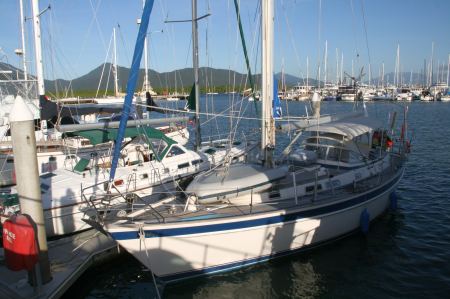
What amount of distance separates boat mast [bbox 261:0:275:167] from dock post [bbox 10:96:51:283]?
618 centimetres

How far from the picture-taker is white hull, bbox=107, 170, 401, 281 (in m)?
8.74

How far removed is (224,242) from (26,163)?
4.84m

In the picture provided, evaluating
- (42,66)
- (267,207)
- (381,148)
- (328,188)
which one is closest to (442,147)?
(381,148)

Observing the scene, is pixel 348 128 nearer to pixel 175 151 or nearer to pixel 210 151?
pixel 210 151

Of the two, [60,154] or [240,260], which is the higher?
[60,154]

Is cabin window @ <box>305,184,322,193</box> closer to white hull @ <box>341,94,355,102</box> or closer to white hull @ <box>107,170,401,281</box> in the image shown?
white hull @ <box>107,170,401,281</box>

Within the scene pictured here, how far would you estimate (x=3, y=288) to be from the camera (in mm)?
8258

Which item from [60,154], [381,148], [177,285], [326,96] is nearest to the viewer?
[177,285]

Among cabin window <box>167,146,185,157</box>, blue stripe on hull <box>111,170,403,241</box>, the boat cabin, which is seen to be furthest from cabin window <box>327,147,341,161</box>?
cabin window <box>167,146,185,157</box>

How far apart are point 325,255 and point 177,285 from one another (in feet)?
14.7

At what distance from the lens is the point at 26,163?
25.5 ft

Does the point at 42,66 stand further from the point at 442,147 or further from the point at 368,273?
the point at 442,147

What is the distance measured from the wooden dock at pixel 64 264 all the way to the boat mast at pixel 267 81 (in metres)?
5.30

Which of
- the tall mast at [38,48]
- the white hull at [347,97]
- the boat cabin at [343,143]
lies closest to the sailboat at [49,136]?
the tall mast at [38,48]
